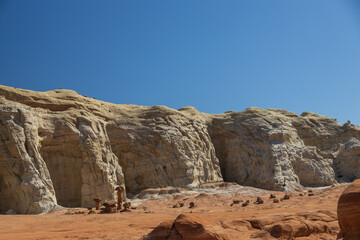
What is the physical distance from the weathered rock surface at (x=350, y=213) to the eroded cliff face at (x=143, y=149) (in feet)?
60.2

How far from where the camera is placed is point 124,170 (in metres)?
30.8

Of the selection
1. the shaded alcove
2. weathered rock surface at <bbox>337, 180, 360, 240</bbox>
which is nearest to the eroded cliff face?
the shaded alcove

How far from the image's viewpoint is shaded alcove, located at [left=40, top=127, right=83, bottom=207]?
2478 centimetres

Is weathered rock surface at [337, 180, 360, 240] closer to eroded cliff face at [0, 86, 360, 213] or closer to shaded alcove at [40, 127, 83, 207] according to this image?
eroded cliff face at [0, 86, 360, 213]

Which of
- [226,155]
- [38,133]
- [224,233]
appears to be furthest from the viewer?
[226,155]

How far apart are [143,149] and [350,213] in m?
25.3

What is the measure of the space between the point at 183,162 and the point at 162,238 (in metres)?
22.8

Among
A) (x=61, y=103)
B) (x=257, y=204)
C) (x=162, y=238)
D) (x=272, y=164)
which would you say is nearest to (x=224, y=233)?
(x=162, y=238)

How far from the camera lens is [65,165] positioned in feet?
83.5

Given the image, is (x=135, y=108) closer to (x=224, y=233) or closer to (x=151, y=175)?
(x=151, y=175)

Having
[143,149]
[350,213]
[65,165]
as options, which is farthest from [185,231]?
[143,149]

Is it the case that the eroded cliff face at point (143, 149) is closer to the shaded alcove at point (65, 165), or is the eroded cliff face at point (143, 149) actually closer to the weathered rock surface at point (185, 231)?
the shaded alcove at point (65, 165)

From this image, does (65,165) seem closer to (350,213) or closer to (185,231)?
(185,231)

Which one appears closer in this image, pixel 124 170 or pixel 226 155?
pixel 124 170
